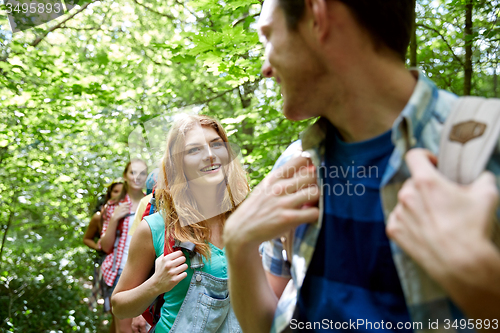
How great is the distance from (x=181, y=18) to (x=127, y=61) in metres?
1.99

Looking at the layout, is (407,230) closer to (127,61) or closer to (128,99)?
(128,99)

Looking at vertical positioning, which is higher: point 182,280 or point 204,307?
point 182,280

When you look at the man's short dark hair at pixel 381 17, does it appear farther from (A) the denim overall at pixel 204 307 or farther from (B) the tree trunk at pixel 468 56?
(B) the tree trunk at pixel 468 56

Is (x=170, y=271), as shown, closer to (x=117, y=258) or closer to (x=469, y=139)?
(x=469, y=139)

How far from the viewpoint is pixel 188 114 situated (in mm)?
2359

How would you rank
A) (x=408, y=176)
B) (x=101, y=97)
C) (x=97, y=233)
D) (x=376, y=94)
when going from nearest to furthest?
(x=408, y=176) → (x=376, y=94) → (x=101, y=97) → (x=97, y=233)

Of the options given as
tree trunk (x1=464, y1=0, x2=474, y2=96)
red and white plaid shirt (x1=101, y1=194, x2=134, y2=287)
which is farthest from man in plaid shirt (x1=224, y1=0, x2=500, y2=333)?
red and white plaid shirt (x1=101, y1=194, x2=134, y2=287)

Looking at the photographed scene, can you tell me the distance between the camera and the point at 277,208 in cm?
96

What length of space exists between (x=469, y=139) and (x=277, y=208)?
1.59ft

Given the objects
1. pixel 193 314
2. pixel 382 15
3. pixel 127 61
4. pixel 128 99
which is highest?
pixel 127 61

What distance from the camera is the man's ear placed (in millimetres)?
916

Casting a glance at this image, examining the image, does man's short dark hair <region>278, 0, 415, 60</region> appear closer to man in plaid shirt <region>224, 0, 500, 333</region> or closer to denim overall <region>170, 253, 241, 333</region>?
man in plaid shirt <region>224, 0, 500, 333</region>

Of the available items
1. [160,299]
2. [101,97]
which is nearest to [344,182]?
[160,299]

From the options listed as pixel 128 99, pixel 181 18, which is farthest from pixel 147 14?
pixel 128 99
